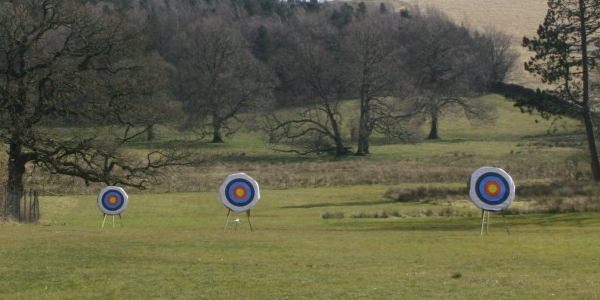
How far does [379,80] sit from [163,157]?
3703 centimetres

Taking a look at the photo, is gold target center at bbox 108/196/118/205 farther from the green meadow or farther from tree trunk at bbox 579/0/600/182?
tree trunk at bbox 579/0/600/182

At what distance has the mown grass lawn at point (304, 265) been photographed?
1173 cm

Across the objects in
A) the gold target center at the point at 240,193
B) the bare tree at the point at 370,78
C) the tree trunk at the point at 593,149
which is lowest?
the gold target center at the point at 240,193

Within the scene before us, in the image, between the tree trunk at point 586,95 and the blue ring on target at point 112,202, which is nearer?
the blue ring on target at point 112,202

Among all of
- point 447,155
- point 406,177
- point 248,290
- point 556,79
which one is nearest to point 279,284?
point 248,290

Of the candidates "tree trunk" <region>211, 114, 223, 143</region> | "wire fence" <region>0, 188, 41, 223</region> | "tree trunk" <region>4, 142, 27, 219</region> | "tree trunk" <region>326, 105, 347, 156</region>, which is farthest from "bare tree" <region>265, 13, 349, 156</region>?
"wire fence" <region>0, 188, 41, 223</region>

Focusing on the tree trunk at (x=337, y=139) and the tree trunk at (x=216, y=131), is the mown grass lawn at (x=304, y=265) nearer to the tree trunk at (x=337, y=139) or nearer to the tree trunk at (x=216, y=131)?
the tree trunk at (x=337, y=139)

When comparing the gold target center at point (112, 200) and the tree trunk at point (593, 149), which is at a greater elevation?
the tree trunk at point (593, 149)

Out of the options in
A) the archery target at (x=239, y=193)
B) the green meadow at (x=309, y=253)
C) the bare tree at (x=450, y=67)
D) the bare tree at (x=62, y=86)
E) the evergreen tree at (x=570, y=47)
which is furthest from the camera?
the bare tree at (x=450, y=67)

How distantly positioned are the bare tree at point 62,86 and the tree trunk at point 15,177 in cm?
4

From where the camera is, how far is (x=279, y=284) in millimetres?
12344

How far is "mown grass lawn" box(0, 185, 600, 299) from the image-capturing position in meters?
11.7

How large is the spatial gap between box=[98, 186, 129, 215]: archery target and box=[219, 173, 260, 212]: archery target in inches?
197

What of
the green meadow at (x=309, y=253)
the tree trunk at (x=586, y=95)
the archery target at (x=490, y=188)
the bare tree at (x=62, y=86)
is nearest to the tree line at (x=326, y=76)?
the tree trunk at (x=586, y=95)
